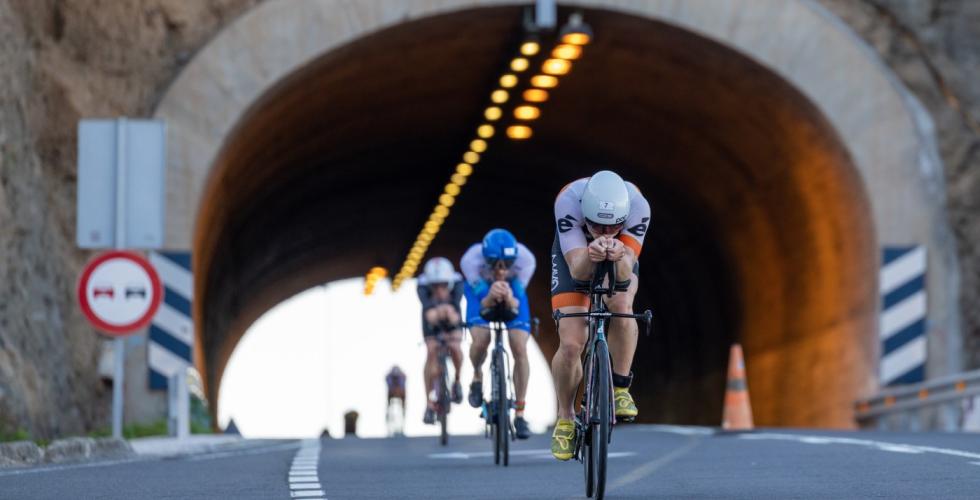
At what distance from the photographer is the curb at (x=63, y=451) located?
1241 cm

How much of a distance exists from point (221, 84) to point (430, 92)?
17.9 feet

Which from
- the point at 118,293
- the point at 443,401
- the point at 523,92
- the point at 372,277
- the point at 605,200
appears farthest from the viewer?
the point at 372,277

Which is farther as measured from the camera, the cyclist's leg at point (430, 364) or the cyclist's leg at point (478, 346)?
the cyclist's leg at point (430, 364)

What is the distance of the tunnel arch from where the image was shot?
2170 cm

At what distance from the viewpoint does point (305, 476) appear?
38.8 ft

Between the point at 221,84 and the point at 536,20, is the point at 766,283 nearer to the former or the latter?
the point at 536,20

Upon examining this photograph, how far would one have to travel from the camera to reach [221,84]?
70.6 feet

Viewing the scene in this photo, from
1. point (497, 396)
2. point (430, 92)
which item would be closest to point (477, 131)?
point (430, 92)

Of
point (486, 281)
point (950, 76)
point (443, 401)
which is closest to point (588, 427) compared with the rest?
point (486, 281)

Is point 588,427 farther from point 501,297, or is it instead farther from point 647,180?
point 647,180

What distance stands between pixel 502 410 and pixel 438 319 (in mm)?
5658

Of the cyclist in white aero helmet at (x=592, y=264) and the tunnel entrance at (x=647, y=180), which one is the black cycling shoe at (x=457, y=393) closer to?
the tunnel entrance at (x=647, y=180)

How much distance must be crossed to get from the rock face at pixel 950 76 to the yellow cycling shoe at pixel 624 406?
562 inches

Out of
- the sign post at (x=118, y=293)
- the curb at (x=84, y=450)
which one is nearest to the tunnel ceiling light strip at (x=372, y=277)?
the sign post at (x=118, y=293)
